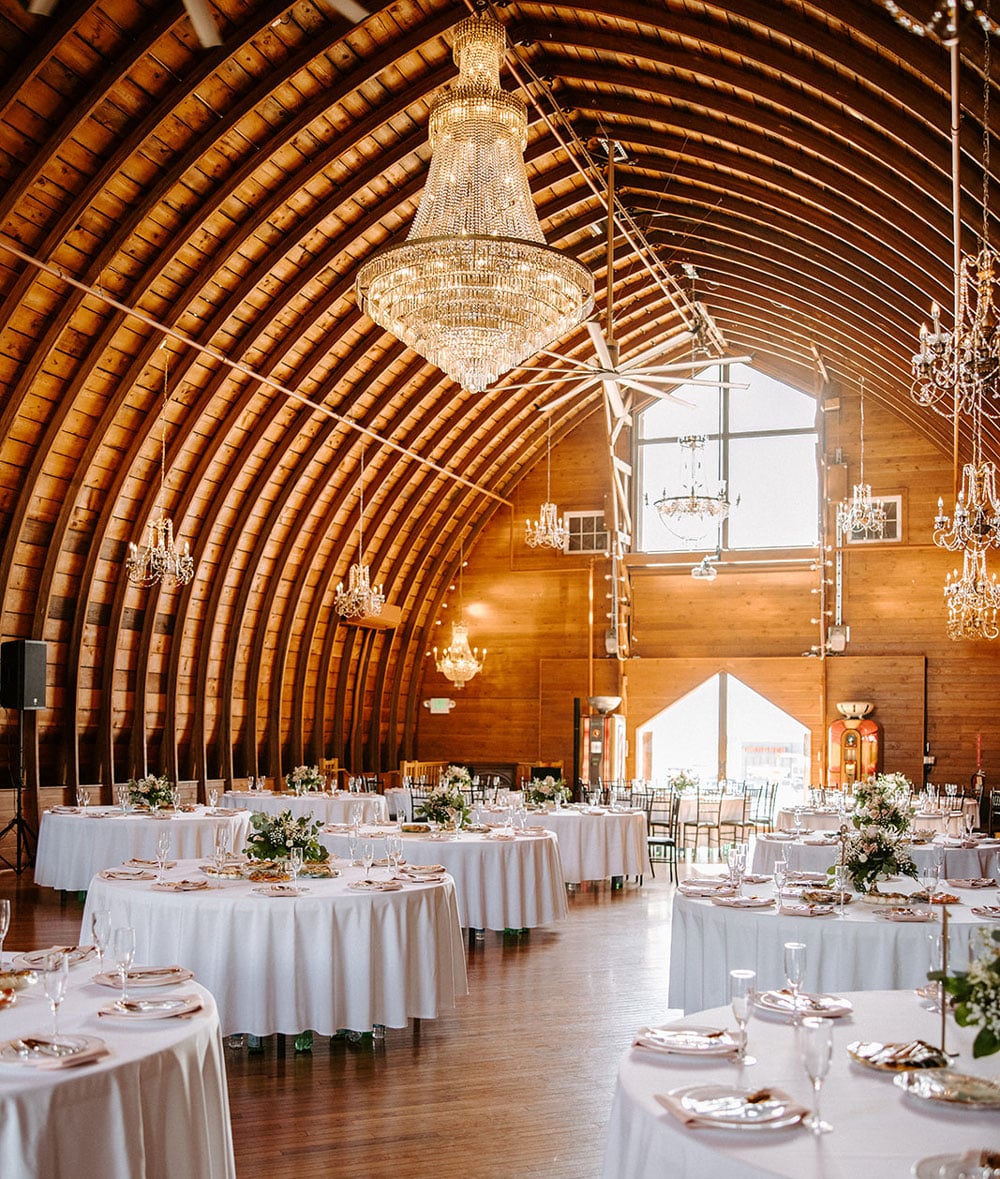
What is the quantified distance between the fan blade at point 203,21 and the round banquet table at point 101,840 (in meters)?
6.69

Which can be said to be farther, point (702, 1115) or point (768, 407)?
point (768, 407)

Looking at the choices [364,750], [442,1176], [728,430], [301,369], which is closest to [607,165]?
[301,369]

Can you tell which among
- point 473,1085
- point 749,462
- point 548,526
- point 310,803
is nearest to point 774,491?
point 749,462

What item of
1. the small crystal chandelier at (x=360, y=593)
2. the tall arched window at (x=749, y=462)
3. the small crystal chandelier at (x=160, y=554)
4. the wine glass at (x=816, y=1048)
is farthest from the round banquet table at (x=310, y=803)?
the wine glass at (x=816, y=1048)

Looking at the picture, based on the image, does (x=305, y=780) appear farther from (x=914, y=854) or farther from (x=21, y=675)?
(x=914, y=854)

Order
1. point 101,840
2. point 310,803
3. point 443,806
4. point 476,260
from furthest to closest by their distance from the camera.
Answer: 1. point 310,803
2. point 101,840
3. point 443,806
4. point 476,260

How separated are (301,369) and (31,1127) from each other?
11429 mm

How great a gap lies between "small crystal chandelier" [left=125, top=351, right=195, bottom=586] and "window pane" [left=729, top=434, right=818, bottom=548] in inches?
391

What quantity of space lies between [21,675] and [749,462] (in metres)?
12.4

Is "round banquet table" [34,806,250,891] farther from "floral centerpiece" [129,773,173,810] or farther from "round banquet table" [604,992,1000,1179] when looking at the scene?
"round banquet table" [604,992,1000,1179]

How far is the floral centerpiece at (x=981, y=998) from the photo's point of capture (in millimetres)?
2375

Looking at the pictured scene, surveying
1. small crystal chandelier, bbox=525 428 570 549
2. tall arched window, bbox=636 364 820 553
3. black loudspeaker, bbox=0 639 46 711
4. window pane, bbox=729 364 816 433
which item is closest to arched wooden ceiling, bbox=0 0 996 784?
black loudspeaker, bbox=0 639 46 711

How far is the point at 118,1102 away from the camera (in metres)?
2.88

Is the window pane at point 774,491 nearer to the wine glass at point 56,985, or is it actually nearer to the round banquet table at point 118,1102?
the round banquet table at point 118,1102
